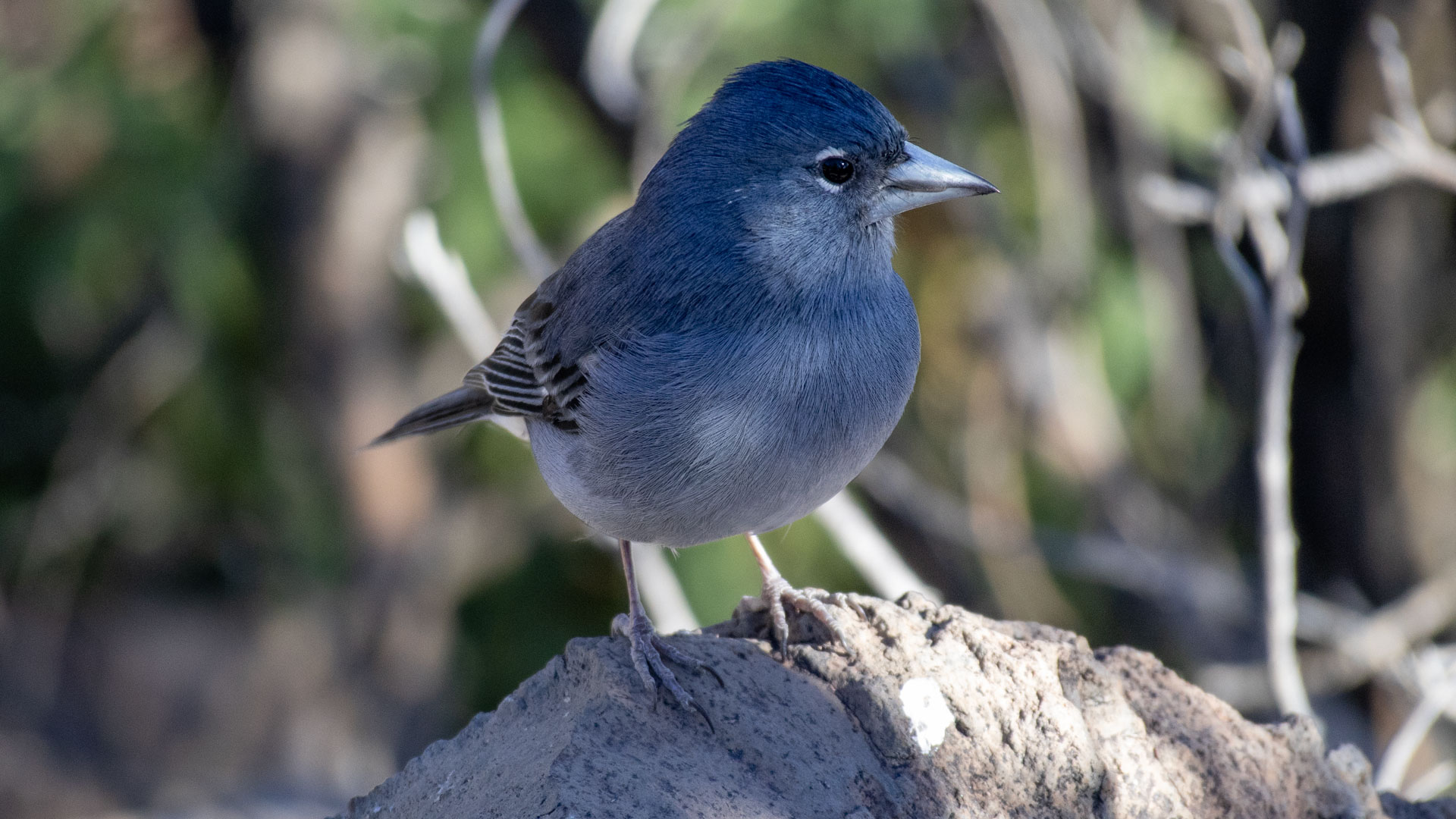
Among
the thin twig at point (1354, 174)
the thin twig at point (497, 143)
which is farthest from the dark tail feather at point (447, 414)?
the thin twig at point (1354, 174)

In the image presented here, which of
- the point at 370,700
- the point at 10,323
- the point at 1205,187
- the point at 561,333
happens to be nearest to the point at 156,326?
the point at 10,323

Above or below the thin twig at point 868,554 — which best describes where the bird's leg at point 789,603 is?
below

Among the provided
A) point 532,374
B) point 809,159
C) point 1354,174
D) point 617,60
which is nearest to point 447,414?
point 532,374

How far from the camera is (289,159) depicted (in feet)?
22.8

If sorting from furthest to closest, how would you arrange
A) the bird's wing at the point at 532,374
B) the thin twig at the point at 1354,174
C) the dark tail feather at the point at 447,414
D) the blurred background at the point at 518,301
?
the blurred background at the point at 518,301 < the thin twig at the point at 1354,174 < the dark tail feather at the point at 447,414 < the bird's wing at the point at 532,374

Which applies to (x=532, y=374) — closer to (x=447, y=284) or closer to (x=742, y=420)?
(x=742, y=420)

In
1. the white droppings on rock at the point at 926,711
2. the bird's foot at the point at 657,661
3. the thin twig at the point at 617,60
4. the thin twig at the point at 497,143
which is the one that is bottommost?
the bird's foot at the point at 657,661

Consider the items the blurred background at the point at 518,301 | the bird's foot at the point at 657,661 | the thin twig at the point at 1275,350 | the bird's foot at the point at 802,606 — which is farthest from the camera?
the blurred background at the point at 518,301

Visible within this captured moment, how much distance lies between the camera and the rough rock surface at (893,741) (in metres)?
2.44

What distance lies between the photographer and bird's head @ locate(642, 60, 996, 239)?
10.3ft

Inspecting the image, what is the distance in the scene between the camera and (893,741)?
8.68 ft

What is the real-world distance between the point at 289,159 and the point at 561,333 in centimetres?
405

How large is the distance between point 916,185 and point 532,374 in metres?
1.12

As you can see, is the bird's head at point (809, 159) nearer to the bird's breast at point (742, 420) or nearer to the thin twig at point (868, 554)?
the bird's breast at point (742, 420)
